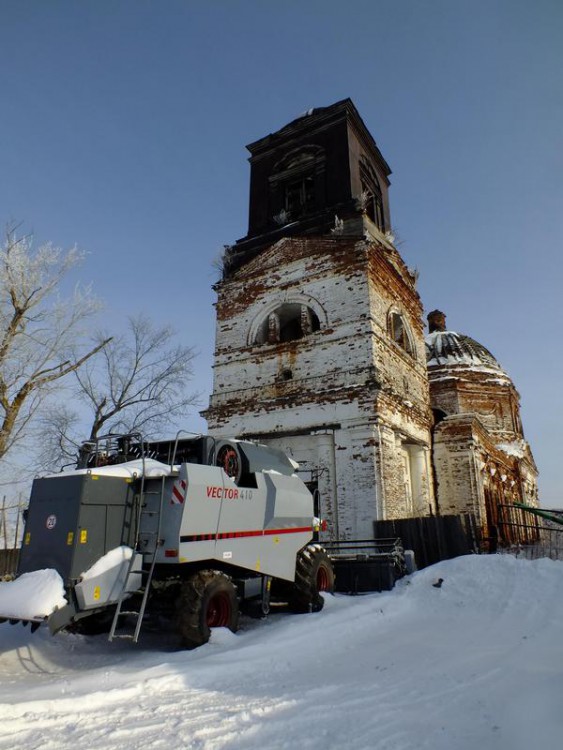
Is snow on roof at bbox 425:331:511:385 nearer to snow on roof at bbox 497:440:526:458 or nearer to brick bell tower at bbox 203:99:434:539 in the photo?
snow on roof at bbox 497:440:526:458

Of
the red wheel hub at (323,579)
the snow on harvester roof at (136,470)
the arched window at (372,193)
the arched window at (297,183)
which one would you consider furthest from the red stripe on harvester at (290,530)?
the arched window at (372,193)

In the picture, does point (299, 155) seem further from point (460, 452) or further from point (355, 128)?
point (460, 452)

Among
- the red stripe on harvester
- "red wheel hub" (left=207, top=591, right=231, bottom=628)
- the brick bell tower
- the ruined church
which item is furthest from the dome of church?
"red wheel hub" (left=207, top=591, right=231, bottom=628)

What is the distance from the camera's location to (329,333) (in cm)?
1612

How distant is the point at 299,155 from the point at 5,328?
43.5ft

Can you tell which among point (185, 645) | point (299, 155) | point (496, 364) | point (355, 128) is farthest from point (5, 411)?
point (496, 364)

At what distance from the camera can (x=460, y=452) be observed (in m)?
19.0

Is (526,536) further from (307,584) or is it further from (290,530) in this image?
(290,530)

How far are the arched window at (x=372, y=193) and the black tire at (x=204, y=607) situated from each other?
16.6m

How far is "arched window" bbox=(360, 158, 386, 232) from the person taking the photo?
20.5 meters

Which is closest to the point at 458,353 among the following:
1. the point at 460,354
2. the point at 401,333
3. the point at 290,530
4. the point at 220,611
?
the point at 460,354

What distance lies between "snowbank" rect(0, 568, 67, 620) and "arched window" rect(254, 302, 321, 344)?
474 inches

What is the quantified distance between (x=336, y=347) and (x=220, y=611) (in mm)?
9964

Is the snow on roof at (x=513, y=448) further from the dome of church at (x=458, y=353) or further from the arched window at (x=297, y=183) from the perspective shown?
the arched window at (x=297, y=183)
